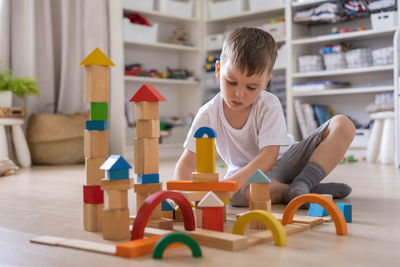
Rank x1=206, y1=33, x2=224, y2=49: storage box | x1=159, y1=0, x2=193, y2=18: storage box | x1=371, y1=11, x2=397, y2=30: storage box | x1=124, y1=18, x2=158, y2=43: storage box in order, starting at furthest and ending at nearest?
1. x1=206, y1=33, x2=224, y2=49: storage box
2. x1=159, y1=0, x2=193, y2=18: storage box
3. x1=124, y1=18, x2=158, y2=43: storage box
4. x1=371, y1=11, x2=397, y2=30: storage box

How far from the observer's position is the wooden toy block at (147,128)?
867 mm

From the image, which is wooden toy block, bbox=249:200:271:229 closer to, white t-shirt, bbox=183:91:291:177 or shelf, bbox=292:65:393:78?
white t-shirt, bbox=183:91:291:177

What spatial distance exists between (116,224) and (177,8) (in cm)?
287

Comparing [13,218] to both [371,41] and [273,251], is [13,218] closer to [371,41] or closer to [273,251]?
[273,251]

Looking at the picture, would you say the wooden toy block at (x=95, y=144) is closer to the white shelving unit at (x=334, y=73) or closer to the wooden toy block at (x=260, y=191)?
the wooden toy block at (x=260, y=191)

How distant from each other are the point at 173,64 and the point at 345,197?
260 cm

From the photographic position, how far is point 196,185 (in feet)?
2.89

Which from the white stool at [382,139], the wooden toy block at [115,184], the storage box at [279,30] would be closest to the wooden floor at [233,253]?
the wooden toy block at [115,184]

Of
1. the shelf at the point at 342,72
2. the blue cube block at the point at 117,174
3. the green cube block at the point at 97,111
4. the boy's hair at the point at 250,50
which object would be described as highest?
the shelf at the point at 342,72

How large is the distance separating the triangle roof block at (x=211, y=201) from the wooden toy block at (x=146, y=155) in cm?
12

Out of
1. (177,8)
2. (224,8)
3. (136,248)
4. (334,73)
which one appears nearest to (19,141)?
(177,8)

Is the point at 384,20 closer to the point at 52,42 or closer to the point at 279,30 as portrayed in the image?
the point at 279,30

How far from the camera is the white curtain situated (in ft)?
9.61

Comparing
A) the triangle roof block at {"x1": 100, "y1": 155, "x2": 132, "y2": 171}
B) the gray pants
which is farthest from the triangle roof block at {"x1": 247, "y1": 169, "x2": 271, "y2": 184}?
the gray pants
